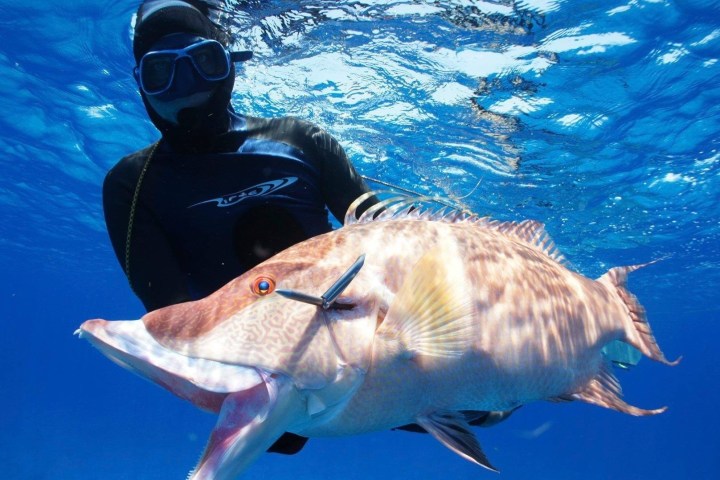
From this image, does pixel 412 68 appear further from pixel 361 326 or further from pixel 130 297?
pixel 130 297

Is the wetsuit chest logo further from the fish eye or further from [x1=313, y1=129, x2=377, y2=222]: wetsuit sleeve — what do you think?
the fish eye

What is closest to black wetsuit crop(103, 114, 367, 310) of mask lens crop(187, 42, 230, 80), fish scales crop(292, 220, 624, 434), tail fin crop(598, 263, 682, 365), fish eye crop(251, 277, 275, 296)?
mask lens crop(187, 42, 230, 80)

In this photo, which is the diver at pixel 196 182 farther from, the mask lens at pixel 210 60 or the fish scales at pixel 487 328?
the fish scales at pixel 487 328

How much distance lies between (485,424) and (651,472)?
3756 inches

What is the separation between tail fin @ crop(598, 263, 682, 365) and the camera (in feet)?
10.0

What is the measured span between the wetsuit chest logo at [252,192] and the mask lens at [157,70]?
952 mm

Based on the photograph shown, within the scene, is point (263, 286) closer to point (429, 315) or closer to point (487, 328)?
point (429, 315)

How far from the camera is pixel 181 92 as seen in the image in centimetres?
350

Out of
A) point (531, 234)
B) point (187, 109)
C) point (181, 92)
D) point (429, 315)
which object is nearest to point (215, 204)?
point (187, 109)

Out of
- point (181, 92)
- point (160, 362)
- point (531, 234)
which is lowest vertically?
point (160, 362)

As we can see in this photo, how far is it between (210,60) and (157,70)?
41cm

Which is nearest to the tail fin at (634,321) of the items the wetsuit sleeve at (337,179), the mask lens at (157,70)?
the wetsuit sleeve at (337,179)

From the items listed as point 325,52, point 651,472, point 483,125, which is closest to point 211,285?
point 325,52

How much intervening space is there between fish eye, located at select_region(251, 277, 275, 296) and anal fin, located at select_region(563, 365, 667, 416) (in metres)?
1.70
